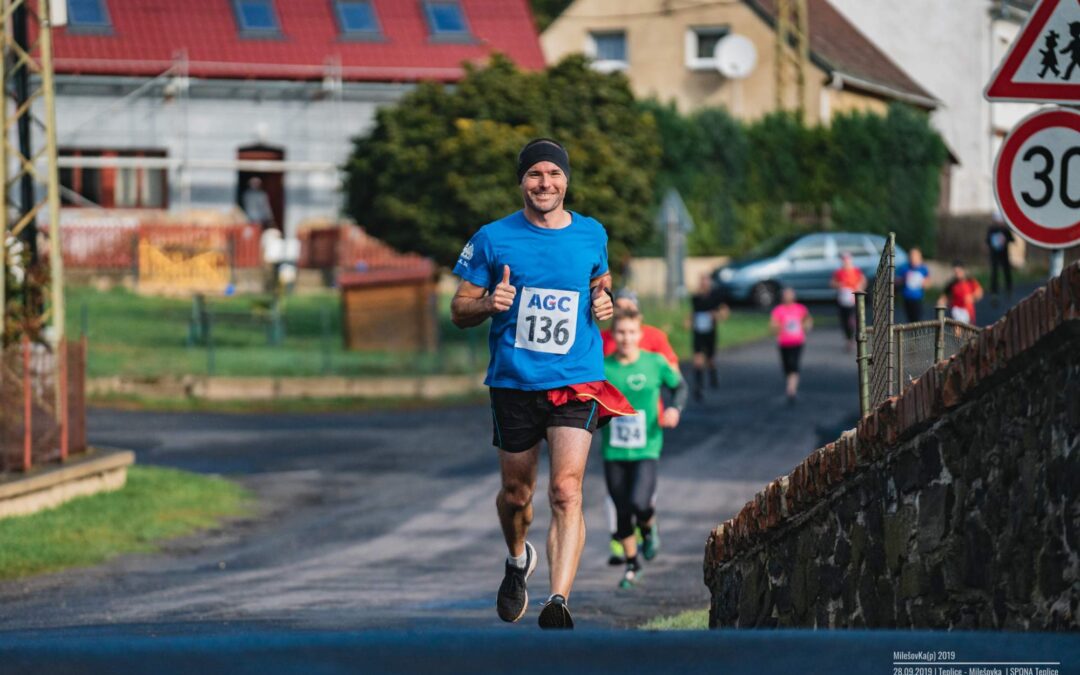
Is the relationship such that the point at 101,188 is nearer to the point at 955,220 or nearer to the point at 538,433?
the point at 955,220

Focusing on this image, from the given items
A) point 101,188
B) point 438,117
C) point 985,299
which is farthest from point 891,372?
point 101,188

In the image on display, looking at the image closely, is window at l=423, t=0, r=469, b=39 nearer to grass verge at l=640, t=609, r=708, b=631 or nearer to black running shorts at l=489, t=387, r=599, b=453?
grass verge at l=640, t=609, r=708, b=631

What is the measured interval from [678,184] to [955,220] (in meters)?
7.15

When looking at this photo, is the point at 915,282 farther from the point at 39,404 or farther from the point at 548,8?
the point at 548,8

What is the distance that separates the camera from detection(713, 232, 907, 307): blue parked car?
41.3 metres

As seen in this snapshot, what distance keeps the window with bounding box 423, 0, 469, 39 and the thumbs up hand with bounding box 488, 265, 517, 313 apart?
39318 millimetres

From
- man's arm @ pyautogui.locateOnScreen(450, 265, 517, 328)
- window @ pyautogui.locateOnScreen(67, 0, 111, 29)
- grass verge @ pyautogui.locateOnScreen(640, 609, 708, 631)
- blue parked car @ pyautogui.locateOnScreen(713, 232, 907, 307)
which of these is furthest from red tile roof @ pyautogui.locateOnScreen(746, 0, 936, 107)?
man's arm @ pyautogui.locateOnScreen(450, 265, 517, 328)

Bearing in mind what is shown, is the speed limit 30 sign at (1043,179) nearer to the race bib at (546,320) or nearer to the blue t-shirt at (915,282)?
the race bib at (546,320)

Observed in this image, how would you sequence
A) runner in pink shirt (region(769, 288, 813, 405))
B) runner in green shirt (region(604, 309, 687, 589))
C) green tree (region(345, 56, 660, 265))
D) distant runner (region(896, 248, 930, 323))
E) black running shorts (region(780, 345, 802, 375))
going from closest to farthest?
runner in green shirt (region(604, 309, 687, 589))
runner in pink shirt (region(769, 288, 813, 405))
black running shorts (region(780, 345, 802, 375))
distant runner (region(896, 248, 930, 323))
green tree (region(345, 56, 660, 265))

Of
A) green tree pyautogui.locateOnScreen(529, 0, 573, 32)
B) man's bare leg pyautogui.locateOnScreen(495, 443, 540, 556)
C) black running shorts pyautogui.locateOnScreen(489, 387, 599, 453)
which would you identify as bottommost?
man's bare leg pyautogui.locateOnScreen(495, 443, 540, 556)

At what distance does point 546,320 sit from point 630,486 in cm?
520

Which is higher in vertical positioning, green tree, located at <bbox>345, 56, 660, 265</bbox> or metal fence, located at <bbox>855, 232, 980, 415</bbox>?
green tree, located at <bbox>345, 56, 660, 265</bbox>

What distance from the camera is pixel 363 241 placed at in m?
43.3

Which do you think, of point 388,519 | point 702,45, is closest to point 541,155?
point 388,519
